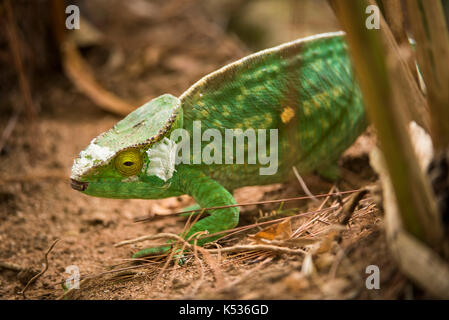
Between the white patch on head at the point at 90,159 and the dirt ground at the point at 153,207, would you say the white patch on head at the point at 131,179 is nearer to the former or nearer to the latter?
the white patch on head at the point at 90,159

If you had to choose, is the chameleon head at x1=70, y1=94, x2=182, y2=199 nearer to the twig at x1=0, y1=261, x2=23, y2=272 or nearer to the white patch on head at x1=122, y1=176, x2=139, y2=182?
the white patch on head at x1=122, y1=176, x2=139, y2=182

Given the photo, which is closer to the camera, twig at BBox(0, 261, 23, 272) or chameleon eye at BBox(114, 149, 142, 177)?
chameleon eye at BBox(114, 149, 142, 177)

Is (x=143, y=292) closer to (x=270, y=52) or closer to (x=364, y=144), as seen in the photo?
(x=270, y=52)

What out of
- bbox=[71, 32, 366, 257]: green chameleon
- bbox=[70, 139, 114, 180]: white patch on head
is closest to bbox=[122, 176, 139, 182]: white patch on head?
bbox=[71, 32, 366, 257]: green chameleon

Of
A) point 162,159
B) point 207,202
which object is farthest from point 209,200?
point 162,159

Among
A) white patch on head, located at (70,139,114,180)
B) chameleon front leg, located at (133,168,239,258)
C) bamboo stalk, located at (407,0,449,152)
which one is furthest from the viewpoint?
chameleon front leg, located at (133,168,239,258)

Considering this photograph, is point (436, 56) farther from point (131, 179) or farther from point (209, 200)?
point (131, 179)

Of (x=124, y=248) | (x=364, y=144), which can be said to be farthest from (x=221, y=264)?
(x=364, y=144)

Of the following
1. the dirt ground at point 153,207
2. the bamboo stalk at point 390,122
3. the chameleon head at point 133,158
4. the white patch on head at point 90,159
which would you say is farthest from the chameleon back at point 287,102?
the bamboo stalk at point 390,122
